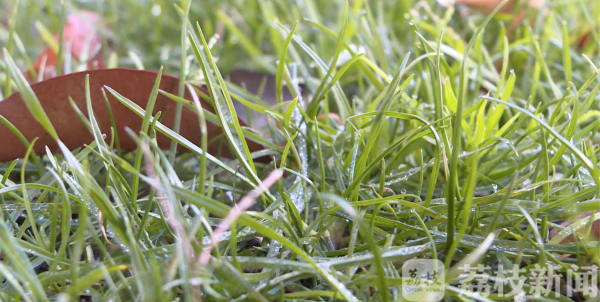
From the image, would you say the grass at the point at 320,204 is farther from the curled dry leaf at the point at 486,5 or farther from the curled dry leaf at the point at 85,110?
the curled dry leaf at the point at 486,5

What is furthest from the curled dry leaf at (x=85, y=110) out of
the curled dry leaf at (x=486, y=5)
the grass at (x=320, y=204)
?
the curled dry leaf at (x=486, y=5)

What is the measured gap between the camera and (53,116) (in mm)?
602

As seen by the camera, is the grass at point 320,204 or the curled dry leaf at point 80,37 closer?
the grass at point 320,204

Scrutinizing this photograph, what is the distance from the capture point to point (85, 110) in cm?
61

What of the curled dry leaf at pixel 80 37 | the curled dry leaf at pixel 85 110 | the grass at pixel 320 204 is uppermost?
the curled dry leaf at pixel 80 37

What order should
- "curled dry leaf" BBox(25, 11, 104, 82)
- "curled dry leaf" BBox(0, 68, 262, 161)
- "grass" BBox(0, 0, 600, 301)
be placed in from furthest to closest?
"curled dry leaf" BBox(25, 11, 104, 82) → "curled dry leaf" BBox(0, 68, 262, 161) → "grass" BBox(0, 0, 600, 301)

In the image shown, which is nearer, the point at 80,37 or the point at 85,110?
the point at 85,110

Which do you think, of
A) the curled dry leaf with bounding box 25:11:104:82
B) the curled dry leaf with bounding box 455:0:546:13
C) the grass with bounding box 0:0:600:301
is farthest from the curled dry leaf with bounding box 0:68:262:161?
the curled dry leaf with bounding box 455:0:546:13

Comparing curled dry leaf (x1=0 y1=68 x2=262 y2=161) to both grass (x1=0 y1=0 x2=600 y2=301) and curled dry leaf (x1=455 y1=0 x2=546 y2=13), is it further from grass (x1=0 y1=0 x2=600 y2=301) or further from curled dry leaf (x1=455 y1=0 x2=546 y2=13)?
curled dry leaf (x1=455 y1=0 x2=546 y2=13)

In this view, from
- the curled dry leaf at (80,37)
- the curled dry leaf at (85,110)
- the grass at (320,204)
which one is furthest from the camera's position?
the curled dry leaf at (80,37)

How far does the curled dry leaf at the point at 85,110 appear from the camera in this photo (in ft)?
1.89

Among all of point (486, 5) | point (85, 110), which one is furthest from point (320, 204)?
point (486, 5)

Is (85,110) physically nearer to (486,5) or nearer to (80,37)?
(80,37)

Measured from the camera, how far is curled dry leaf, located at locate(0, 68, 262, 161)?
0.58 meters
